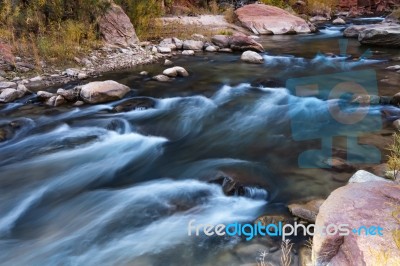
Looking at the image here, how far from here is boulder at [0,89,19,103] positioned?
788cm

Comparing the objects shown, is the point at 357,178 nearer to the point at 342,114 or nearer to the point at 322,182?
the point at 322,182

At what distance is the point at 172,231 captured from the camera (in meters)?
3.98

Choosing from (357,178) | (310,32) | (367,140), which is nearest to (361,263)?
(357,178)

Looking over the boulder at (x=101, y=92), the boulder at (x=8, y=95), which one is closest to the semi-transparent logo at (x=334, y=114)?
the boulder at (x=101, y=92)

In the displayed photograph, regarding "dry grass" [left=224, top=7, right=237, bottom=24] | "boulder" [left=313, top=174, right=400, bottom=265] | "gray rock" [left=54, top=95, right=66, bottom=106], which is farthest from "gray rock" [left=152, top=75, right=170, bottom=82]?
"dry grass" [left=224, top=7, right=237, bottom=24]

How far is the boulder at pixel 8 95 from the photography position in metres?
7.88

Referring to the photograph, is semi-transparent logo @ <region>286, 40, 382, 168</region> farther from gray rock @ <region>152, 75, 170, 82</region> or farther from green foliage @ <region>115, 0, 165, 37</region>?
green foliage @ <region>115, 0, 165, 37</region>

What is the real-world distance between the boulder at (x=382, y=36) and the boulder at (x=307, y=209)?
11073mm

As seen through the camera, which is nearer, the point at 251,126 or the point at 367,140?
the point at 367,140

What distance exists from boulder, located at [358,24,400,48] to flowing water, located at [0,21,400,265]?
161 inches

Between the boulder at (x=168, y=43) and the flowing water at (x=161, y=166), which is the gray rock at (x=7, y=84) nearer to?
the flowing water at (x=161, y=166)

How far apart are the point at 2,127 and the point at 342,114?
6.40 meters

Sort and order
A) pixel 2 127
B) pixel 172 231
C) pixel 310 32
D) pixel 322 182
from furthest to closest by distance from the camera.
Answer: pixel 310 32 → pixel 2 127 → pixel 322 182 → pixel 172 231

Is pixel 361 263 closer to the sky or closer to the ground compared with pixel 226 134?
closer to the sky
